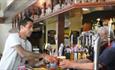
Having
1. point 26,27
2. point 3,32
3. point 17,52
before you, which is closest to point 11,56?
point 17,52

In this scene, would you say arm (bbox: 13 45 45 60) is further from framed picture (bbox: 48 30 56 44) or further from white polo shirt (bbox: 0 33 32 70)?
framed picture (bbox: 48 30 56 44)

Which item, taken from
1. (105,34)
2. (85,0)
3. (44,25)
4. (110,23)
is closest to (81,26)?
(110,23)

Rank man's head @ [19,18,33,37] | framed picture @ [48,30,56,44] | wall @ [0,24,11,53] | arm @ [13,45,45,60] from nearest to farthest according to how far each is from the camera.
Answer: arm @ [13,45,45,60] → man's head @ [19,18,33,37] → framed picture @ [48,30,56,44] → wall @ [0,24,11,53]

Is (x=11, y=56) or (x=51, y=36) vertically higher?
(x=51, y=36)

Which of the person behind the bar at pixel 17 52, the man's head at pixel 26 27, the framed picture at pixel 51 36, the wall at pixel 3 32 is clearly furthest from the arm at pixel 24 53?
the wall at pixel 3 32

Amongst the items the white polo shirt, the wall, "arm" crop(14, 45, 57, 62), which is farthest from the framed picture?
the wall

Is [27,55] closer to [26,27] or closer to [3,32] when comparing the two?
[26,27]

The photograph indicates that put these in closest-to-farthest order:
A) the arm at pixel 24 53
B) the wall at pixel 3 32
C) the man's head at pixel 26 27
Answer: the arm at pixel 24 53 < the man's head at pixel 26 27 < the wall at pixel 3 32

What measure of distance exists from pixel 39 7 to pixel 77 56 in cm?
273

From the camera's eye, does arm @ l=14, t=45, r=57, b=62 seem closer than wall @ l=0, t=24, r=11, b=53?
Yes

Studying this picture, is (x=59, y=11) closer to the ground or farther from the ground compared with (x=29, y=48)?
farther from the ground

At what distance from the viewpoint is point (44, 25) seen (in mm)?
7176

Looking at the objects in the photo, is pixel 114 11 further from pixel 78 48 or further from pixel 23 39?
pixel 23 39

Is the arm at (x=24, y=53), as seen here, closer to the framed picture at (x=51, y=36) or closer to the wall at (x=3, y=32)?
the framed picture at (x=51, y=36)
